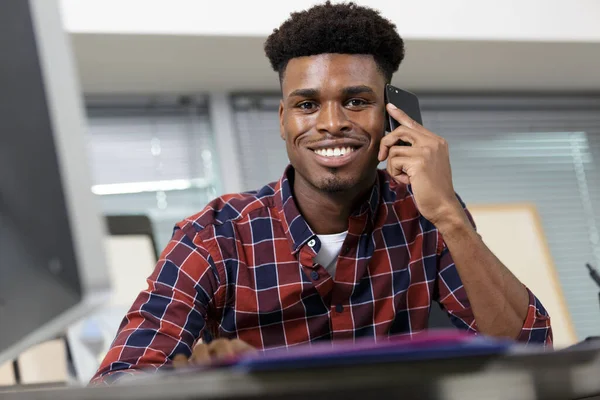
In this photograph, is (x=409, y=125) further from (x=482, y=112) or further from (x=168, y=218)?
(x=482, y=112)

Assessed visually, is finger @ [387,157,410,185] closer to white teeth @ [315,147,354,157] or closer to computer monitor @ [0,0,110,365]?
white teeth @ [315,147,354,157]

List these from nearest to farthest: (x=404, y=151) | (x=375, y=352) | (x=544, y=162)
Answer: (x=375, y=352)
(x=404, y=151)
(x=544, y=162)

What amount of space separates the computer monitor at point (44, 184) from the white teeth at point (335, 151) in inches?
38.3

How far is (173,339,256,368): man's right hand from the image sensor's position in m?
0.53

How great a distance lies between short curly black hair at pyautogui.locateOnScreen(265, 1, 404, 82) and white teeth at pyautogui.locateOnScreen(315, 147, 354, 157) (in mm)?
191

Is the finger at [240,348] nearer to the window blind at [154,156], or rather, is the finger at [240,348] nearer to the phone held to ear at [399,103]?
the phone held to ear at [399,103]

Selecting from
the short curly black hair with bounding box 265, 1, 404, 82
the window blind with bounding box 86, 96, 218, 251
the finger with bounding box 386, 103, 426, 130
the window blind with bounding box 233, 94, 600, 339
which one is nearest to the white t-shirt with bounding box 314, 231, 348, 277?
the finger with bounding box 386, 103, 426, 130

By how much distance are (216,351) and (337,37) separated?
1.02 metres

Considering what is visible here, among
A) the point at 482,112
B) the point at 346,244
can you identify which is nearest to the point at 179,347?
the point at 346,244

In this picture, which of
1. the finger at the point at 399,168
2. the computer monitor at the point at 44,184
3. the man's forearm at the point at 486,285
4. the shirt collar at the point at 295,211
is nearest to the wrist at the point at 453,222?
the man's forearm at the point at 486,285

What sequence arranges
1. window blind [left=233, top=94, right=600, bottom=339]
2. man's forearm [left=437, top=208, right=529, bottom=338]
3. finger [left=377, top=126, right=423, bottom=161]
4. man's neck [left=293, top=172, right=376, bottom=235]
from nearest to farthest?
1. man's forearm [left=437, top=208, right=529, bottom=338]
2. finger [left=377, top=126, right=423, bottom=161]
3. man's neck [left=293, top=172, right=376, bottom=235]
4. window blind [left=233, top=94, right=600, bottom=339]

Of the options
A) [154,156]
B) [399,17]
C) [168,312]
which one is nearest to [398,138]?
[168,312]

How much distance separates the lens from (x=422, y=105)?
3676mm

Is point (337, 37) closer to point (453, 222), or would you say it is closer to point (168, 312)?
point (453, 222)
